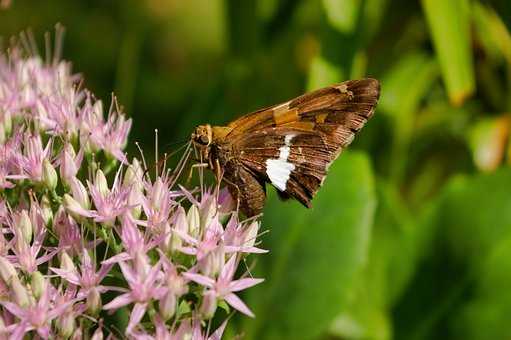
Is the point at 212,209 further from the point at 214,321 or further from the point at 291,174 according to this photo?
the point at 214,321

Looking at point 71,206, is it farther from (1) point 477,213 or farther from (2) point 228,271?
(1) point 477,213

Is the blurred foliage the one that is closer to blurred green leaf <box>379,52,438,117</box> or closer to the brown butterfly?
blurred green leaf <box>379,52,438,117</box>

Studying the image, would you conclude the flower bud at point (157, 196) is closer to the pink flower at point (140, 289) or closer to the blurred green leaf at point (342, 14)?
the pink flower at point (140, 289)

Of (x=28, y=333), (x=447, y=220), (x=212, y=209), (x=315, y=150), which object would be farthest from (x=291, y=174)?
(x=447, y=220)

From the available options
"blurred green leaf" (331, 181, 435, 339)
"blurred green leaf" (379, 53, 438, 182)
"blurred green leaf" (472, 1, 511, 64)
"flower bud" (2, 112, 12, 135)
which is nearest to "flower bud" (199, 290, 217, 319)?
"flower bud" (2, 112, 12, 135)

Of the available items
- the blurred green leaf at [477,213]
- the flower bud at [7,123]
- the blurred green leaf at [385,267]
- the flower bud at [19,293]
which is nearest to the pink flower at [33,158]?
the flower bud at [7,123]

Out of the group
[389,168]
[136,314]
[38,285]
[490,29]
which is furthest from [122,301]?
[490,29]
